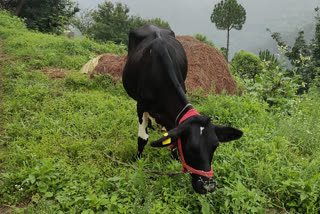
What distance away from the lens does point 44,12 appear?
18.8 m

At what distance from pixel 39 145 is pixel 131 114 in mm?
2085

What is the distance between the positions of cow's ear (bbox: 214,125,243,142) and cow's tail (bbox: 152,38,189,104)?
1.89 feet

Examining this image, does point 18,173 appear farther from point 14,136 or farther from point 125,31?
point 125,31

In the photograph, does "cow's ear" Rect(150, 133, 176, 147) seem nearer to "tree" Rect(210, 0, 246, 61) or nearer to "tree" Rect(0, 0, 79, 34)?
"tree" Rect(0, 0, 79, 34)

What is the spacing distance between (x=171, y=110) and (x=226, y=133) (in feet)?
2.65

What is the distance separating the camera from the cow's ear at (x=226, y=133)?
10.1 ft

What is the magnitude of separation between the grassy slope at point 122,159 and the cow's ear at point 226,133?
645 mm

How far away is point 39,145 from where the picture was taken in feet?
14.2

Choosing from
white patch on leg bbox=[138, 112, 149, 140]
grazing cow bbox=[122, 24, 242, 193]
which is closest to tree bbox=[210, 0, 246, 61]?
grazing cow bbox=[122, 24, 242, 193]

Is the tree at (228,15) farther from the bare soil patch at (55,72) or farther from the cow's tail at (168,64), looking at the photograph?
the cow's tail at (168,64)

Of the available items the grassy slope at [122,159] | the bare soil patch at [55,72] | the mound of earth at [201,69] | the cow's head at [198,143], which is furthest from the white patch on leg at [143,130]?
the bare soil patch at [55,72]

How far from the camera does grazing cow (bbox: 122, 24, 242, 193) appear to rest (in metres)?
2.88

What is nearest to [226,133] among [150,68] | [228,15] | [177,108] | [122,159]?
[177,108]

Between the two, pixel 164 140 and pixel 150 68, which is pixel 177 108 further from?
pixel 150 68
